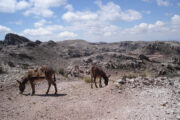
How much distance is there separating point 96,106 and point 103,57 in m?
36.7

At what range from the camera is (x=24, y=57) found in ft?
149

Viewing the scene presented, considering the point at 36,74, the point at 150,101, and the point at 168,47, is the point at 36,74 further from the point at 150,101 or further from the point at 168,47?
the point at 168,47

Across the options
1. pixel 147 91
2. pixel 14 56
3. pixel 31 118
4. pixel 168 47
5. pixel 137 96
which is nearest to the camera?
pixel 31 118

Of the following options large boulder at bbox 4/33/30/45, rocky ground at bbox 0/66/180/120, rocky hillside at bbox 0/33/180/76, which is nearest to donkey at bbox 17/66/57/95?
rocky ground at bbox 0/66/180/120

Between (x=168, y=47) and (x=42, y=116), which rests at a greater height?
(x=168, y=47)

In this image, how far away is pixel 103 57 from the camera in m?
46.1

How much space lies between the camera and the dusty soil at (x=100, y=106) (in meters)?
8.53

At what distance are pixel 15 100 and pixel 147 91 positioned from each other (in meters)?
8.40

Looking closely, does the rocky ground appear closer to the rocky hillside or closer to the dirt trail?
the dirt trail

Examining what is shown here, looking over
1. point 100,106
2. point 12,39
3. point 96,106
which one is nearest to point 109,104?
point 100,106

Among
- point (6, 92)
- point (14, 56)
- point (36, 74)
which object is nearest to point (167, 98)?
point (36, 74)

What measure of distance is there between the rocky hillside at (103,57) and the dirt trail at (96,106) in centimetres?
1912

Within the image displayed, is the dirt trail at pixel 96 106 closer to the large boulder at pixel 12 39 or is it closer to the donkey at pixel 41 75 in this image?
the donkey at pixel 41 75

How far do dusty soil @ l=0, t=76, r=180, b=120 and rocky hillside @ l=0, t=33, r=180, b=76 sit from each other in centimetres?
1905
